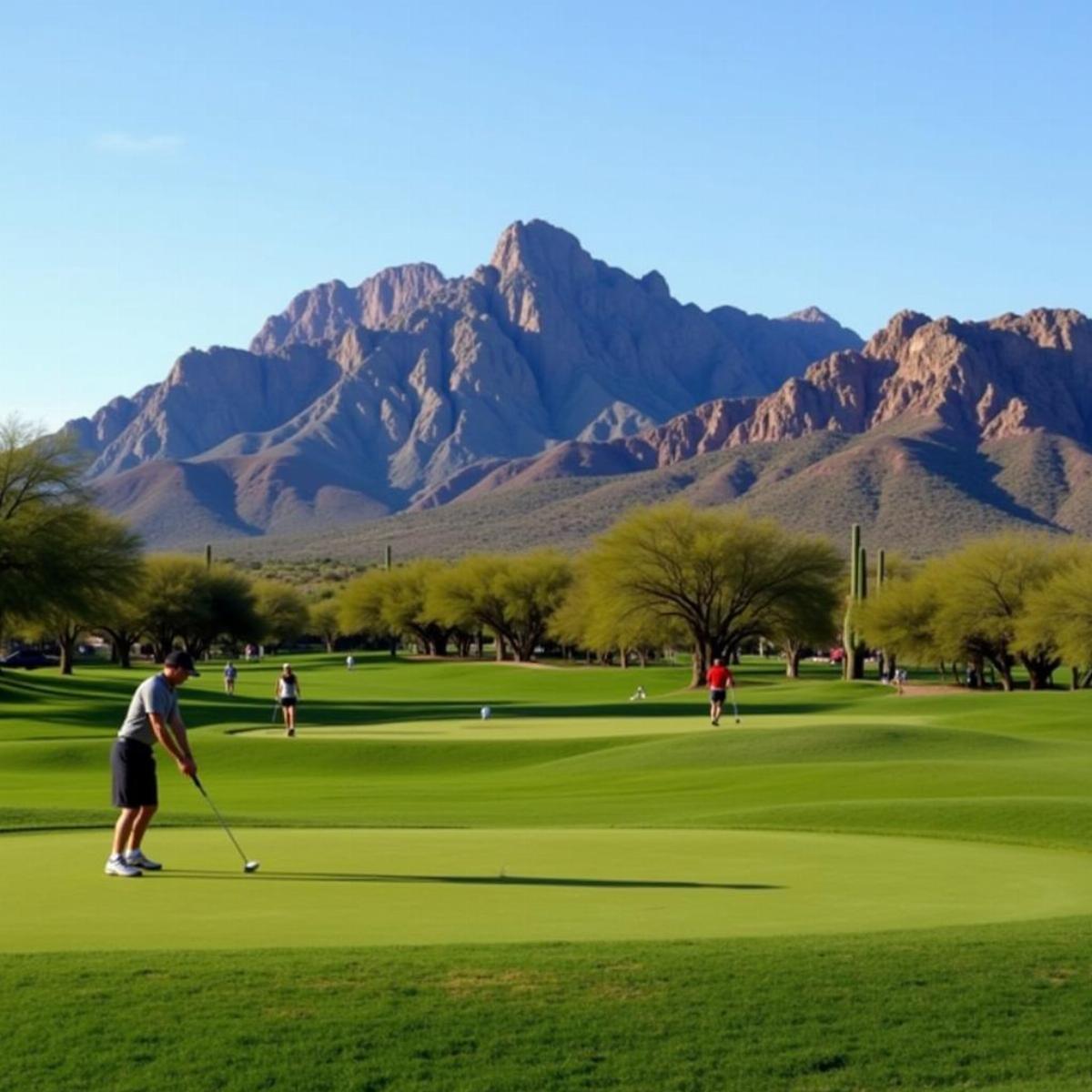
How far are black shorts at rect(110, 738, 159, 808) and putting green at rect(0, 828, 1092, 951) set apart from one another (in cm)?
73

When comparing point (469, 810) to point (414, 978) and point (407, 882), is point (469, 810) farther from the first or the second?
point (414, 978)

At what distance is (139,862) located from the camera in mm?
15727

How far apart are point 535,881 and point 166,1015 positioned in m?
6.09

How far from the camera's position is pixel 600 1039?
31.0ft

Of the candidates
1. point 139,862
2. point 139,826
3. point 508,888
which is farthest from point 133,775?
point 508,888

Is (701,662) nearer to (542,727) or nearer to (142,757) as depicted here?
(542,727)

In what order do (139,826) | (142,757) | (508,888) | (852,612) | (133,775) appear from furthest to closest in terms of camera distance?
(852,612) → (142,757) → (133,775) → (139,826) → (508,888)

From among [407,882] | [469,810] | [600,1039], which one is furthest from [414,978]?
[469,810]

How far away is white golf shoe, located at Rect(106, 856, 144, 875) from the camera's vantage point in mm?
15486

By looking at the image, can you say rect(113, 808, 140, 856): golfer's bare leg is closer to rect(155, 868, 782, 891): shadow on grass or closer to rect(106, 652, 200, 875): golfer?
rect(106, 652, 200, 875): golfer

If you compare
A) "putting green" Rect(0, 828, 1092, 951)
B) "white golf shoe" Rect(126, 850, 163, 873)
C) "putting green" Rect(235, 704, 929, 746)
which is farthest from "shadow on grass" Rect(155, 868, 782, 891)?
"putting green" Rect(235, 704, 929, 746)

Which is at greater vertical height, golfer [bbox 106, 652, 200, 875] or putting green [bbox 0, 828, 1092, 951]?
golfer [bbox 106, 652, 200, 875]

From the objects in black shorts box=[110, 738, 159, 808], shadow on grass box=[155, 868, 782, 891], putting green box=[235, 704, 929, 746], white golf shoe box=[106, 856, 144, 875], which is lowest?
putting green box=[235, 704, 929, 746]

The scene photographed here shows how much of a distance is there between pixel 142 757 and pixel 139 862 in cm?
98
